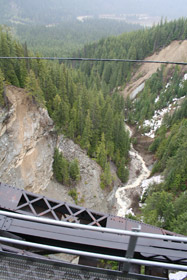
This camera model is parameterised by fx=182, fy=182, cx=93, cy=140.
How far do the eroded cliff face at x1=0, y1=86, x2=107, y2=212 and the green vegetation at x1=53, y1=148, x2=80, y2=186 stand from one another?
33.8 inches

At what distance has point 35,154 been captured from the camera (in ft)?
97.0

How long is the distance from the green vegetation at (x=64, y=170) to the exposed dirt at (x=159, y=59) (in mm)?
65934

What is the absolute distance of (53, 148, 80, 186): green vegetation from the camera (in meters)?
31.0

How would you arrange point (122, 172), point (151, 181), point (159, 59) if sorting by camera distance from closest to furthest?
point (122, 172)
point (151, 181)
point (159, 59)

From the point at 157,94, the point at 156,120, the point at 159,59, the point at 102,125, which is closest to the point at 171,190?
the point at 102,125

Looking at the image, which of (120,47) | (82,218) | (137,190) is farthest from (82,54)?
(82,218)

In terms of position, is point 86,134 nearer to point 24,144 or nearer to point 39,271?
point 24,144

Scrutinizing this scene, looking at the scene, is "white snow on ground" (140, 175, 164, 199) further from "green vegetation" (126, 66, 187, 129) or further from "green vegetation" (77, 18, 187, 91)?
"green vegetation" (77, 18, 187, 91)

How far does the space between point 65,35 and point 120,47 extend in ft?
362

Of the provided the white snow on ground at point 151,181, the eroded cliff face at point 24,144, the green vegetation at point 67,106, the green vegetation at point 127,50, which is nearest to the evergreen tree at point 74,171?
the eroded cliff face at point 24,144

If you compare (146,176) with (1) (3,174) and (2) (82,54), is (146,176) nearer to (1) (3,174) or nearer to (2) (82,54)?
(1) (3,174)

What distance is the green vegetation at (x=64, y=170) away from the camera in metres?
31.0

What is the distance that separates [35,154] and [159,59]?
91335 millimetres

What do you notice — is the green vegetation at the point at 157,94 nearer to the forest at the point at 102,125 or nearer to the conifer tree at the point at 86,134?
the forest at the point at 102,125
